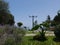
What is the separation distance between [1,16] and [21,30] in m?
28.3

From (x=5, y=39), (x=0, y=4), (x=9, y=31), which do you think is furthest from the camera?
(x=0, y=4)

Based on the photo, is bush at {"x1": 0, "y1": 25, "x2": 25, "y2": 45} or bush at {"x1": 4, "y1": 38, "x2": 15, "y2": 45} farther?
bush at {"x1": 0, "y1": 25, "x2": 25, "y2": 45}

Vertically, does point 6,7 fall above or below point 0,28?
above

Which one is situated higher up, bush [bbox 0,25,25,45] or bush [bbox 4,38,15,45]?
bush [bbox 0,25,25,45]

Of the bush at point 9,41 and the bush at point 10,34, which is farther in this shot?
the bush at point 10,34

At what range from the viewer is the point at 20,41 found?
1465 cm

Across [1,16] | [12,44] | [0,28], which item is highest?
[1,16]

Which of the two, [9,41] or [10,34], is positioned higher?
[10,34]

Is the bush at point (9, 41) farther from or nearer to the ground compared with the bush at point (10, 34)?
nearer to the ground

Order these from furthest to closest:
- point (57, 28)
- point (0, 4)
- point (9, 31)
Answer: point (0, 4)
point (57, 28)
point (9, 31)

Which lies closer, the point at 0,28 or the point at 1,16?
the point at 0,28

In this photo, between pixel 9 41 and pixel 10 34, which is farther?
pixel 10 34

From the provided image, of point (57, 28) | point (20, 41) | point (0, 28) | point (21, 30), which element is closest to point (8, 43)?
point (0, 28)

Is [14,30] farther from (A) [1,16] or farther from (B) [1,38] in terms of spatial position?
(A) [1,16]
